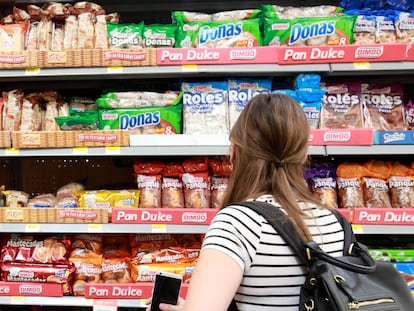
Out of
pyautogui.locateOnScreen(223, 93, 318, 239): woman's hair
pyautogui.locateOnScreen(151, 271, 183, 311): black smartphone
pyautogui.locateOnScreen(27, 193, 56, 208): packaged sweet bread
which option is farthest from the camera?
pyautogui.locateOnScreen(27, 193, 56, 208): packaged sweet bread

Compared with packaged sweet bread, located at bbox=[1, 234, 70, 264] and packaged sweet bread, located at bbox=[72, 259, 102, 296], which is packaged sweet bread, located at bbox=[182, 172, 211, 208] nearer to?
packaged sweet bread, located at bbox=[72, 259, 102, 296]

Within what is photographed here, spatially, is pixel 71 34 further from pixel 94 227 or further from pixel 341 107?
pixel 341 107

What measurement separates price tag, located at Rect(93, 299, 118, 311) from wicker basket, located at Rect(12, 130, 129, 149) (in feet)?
2.89

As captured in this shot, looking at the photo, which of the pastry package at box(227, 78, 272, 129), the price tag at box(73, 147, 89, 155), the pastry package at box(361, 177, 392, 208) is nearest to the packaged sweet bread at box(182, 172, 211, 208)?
the pastry package at box(227, 78, 272, 129)

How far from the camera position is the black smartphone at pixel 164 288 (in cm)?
121

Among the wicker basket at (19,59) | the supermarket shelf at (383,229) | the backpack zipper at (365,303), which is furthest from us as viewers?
the wicker basket at (19,59)

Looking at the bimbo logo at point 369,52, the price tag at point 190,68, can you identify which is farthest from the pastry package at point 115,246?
the bimbo logo at point 369,52

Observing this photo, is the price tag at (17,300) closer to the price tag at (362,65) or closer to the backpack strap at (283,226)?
the backpack strap at (283,226)

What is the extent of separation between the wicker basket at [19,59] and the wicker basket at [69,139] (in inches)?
15.1

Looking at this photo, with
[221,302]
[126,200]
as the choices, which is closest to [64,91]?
[126,200]

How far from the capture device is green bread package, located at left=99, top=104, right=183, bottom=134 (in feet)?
7.80

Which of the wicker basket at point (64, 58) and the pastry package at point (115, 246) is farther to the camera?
the pastry package at point (115, 246)

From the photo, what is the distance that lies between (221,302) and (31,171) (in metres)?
2.45

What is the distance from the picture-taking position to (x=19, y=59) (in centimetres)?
232
